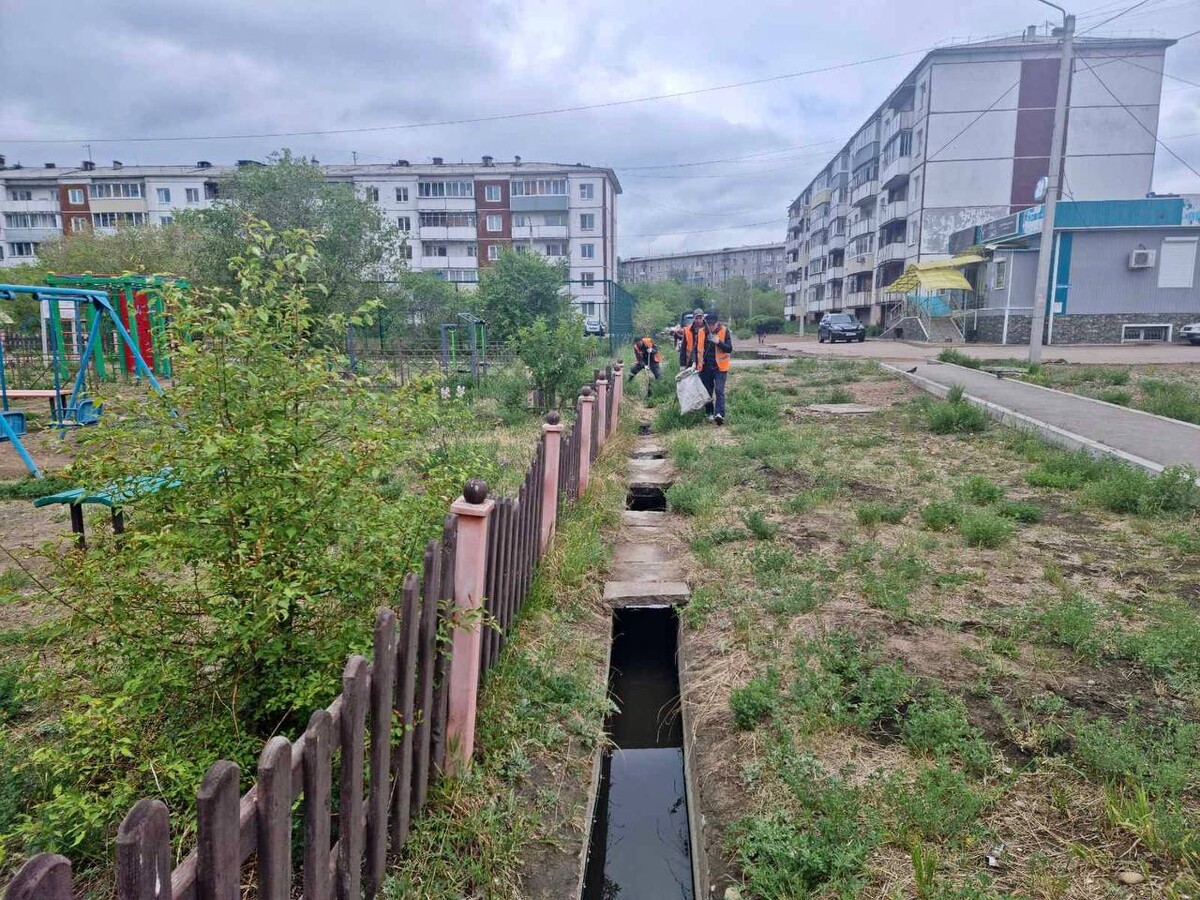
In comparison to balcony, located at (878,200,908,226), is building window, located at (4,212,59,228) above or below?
above

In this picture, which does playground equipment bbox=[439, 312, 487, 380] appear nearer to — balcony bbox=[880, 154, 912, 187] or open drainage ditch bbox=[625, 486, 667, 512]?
open drainage ditch bbox=[625, 486, 667, 512]

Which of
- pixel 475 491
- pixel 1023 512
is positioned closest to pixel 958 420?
pixel 1023 512

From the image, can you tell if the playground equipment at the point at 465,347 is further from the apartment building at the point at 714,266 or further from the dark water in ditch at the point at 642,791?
the apartment building at the point at 714,266

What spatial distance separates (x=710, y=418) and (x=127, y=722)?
33.0 feet

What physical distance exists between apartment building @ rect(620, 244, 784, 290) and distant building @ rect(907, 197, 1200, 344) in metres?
97.4

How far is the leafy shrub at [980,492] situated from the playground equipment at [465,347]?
322 inches

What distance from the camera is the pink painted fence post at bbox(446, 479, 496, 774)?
2.84 m

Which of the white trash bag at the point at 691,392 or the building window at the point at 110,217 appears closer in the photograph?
Result: the white trash bag at the point at 691,392

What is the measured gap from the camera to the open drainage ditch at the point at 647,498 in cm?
794

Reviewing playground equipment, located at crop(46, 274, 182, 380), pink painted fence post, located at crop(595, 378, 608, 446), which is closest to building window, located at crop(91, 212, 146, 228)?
playground equipment, located at crop(46, 274, 182, 380)

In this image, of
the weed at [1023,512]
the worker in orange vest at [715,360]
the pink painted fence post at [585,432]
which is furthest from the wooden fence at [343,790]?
the worker in orange vest at [715,360]

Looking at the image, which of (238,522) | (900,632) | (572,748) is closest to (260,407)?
(238,522)

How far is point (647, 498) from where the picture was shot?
818 cm

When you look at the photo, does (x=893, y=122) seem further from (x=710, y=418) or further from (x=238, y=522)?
(x=238, y=522)
